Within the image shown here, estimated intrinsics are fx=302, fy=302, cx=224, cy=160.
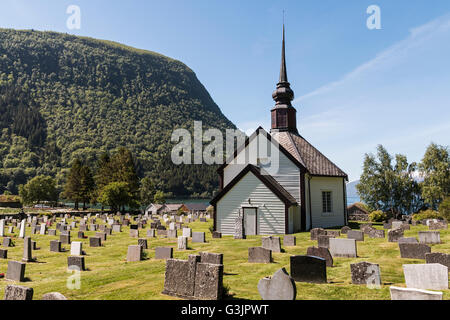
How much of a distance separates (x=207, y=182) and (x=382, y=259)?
175 metres

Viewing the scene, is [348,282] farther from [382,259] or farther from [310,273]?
[382,259]

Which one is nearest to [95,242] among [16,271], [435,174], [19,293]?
[16,271]

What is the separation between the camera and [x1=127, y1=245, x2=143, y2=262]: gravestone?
13.4m

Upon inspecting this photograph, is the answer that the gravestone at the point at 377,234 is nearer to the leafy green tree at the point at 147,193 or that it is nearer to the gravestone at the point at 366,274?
the gravestone at the point at 366,274

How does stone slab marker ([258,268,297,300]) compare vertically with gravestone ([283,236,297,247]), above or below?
above

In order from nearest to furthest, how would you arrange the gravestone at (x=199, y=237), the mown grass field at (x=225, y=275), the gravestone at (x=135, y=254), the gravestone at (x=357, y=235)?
the mown grass field at (x=225, y=275) → the gravestone at (x=135, y=254) → the gravestone at (x=357, y=235) → the gravestone at (x=199, y=237)

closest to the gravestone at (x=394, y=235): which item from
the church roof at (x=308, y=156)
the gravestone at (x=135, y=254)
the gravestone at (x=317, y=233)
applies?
the gravestone at (x=317, y=233)

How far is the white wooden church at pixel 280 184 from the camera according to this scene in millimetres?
21281

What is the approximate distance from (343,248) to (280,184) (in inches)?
467

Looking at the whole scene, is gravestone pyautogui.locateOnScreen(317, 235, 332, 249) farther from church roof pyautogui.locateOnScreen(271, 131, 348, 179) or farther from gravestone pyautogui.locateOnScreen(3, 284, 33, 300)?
gravestone pyautogui.locateOnScreen(3, 284, 33, 300)

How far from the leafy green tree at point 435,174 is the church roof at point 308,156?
26.9m

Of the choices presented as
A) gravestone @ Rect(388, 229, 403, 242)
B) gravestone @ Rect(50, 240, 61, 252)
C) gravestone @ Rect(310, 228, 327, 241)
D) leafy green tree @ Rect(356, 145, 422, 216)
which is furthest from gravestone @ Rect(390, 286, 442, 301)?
leafy green tree @ Rect(356, 145, 422, 216)

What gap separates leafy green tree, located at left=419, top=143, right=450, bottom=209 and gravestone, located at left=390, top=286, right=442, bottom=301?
4611cm
